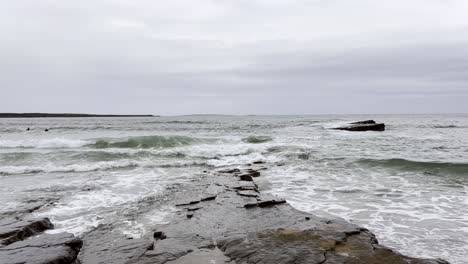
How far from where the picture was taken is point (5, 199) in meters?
8.21

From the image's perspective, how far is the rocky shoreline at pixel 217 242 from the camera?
4.02 metres

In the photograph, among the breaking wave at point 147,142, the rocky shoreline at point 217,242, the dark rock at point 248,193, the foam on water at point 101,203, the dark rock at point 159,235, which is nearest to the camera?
the rocky shoreline at point 217,242

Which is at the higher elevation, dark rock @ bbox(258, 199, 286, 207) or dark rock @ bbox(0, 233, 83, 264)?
dark rock @ bbox(0, 233, 83, 264)

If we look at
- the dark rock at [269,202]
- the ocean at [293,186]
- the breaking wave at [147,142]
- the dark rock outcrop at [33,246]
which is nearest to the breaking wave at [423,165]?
the ocean at [293,186]

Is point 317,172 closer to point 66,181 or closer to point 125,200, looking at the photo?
point 125,200

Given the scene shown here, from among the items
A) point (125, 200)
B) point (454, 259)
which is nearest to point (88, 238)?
point (125, 200)

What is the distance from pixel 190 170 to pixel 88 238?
24.8ft

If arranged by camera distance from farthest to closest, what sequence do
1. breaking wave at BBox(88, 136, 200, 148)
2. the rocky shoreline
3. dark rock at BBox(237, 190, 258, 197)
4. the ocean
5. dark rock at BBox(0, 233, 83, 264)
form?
breaking wave at BBox(88, 136, 200, 148) < dark rock at BBox(237, 190, 258, 197) < the ocean < the rocky shoreline < dark rock at BBox(0, 233, 83, 264)

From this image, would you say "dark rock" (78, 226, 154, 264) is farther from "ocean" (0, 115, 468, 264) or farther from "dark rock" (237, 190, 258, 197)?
"dark rock" (237, 190, 258, 197)

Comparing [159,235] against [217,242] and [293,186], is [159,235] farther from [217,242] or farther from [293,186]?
[293,186]

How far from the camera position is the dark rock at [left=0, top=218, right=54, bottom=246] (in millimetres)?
4814

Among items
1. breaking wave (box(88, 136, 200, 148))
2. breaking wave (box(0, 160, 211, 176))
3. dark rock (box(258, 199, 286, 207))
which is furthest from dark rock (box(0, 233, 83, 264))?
breaking wave (box(88, 136, 200, 148))

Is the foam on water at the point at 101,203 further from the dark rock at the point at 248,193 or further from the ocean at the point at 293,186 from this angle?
the dark rock at the point at 248,193

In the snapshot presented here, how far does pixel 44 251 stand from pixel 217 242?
2140 millimetres
